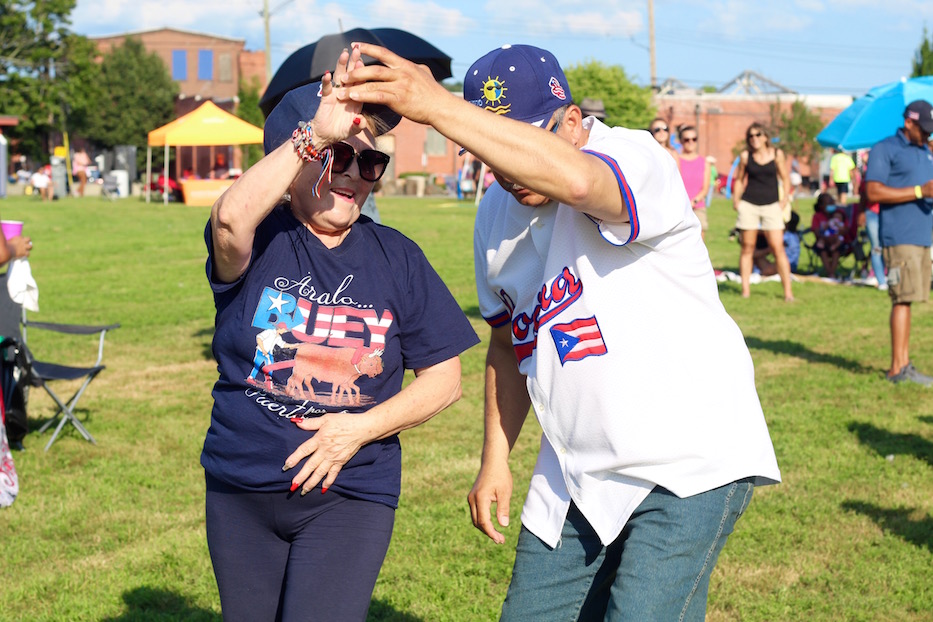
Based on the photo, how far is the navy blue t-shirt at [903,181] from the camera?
8.40 metres

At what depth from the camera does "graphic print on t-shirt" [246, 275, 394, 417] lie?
Answer: 8.57 feet

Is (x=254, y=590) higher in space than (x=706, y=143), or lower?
lower

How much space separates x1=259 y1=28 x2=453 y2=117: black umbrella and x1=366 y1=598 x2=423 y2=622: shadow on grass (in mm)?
2719

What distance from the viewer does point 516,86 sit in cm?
250

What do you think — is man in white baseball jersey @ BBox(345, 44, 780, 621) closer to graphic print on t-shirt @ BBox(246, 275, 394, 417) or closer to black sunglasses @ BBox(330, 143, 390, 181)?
black sunglasses @ BBox(330, 143, 390, 181)

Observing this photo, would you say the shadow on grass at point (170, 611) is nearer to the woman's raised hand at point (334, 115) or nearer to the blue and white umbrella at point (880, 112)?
the woman's raised hand at point (334, 115)

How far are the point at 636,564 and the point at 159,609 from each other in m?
2.85

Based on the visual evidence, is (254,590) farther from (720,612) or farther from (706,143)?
(706,143)

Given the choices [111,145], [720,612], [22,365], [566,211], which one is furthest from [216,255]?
[111,145]

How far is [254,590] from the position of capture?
271 cm

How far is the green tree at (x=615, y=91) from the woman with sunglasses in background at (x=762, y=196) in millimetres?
38227

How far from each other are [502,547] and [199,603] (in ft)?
4.99

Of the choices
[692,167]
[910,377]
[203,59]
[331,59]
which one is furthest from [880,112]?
[203,59]

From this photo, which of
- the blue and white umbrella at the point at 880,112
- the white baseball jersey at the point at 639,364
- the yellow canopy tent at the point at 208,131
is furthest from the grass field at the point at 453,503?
the yellow canopy tent at the point at 208,131
